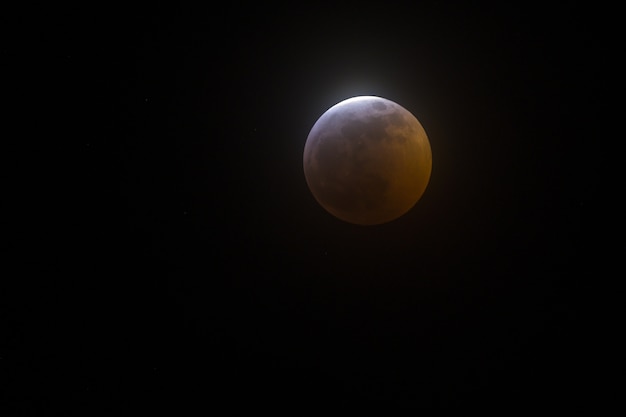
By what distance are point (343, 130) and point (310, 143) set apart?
0.40 m

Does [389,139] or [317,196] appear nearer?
[389,139]

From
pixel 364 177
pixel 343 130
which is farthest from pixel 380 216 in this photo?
pixel 343 130

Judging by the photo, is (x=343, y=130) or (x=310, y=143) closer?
(x=343, y=130)

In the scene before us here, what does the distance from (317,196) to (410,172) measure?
0.89m

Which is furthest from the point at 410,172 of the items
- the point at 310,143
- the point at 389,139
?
the point at 310,143

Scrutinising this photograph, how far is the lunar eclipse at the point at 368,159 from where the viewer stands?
405 cm

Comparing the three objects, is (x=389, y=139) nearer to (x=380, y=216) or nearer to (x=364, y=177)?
(x=364, y=177)

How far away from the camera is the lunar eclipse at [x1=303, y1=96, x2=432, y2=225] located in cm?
405

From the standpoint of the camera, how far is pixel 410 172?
412 centimetres

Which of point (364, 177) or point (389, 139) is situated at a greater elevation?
point (389, 139)

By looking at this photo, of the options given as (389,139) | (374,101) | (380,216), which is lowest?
(380,216)

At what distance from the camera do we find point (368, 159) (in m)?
4.04

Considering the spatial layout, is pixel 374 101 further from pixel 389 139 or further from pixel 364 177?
pixel 364 177

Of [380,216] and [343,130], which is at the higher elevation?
[343,130]
